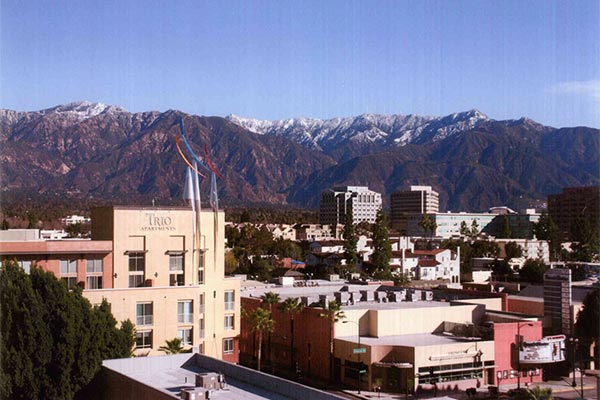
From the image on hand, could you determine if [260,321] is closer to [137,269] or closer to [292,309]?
[292,309]

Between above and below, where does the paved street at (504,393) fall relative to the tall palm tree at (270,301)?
below

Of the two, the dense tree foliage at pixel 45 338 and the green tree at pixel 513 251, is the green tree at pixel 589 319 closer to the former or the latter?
the dense tree foliage at pixel 45 338

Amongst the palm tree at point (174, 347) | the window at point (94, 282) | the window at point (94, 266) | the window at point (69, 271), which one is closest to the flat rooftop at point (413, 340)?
the palm tree at point (174, 347)

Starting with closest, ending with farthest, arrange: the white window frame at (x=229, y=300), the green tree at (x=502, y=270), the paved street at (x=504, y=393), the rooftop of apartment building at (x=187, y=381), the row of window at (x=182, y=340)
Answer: the rooftop of apartment building at (x=187, y=381)
the row of window at (x=182, y=340)
the paved street at (x=504, y=393)
the white window frame at (x=229, y=300)
the green tree at (x=502, y=270)

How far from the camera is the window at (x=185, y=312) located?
166ft

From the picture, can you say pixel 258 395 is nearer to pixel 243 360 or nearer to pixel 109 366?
pixel 109 366

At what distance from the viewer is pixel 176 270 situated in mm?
52812

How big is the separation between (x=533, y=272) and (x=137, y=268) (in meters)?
85.6

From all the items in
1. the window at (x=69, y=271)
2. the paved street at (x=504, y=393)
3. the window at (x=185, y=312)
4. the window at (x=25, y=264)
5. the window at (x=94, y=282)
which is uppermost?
the window at (x=25, y=264)

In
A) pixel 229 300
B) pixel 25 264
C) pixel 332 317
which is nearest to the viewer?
pixel 25 264

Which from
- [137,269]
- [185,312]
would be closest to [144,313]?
[185,312]

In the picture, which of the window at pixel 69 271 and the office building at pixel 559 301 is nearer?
the window at pixel 69 271

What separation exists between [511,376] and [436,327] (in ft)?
22.8

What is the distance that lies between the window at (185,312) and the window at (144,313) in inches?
74.0
